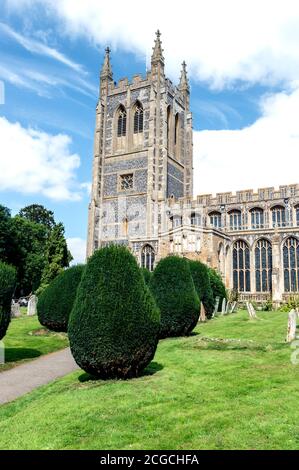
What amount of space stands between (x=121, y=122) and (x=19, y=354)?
4007cm

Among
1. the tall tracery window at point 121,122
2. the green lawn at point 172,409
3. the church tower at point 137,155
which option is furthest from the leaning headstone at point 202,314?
the tall tracery window at point 121,122

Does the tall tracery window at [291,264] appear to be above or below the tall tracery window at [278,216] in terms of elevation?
below

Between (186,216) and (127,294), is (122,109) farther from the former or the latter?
(127,294)

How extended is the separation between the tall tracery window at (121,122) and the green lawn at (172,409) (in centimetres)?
4166

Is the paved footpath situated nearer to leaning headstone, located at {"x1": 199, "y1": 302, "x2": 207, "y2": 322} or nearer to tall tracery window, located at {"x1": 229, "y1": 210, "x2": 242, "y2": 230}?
leaning headstone, located at {"x1": 199, "y1": 302, "x2": 207, "y2": 322}

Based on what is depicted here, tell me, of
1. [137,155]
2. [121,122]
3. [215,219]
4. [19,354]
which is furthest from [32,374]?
[121,122]

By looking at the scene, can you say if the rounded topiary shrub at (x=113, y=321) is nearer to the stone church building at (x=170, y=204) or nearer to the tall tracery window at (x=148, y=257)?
the stone church building at (x=170, y=204)

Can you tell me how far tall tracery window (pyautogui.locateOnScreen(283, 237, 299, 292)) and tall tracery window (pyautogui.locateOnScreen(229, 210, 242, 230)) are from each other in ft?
25.2

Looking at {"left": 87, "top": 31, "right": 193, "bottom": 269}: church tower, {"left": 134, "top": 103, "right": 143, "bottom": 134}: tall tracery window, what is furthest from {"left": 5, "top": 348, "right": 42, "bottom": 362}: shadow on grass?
{"left": 134, "top": 103, "right": 143, "bottom": 134}: tall tracery window

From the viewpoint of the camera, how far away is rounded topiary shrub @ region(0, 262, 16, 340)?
37.8 ft

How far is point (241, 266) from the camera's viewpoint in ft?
115

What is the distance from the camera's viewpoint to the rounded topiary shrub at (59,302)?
17.5 metres

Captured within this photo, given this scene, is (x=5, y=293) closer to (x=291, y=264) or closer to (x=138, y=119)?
(x=291, y=264)
